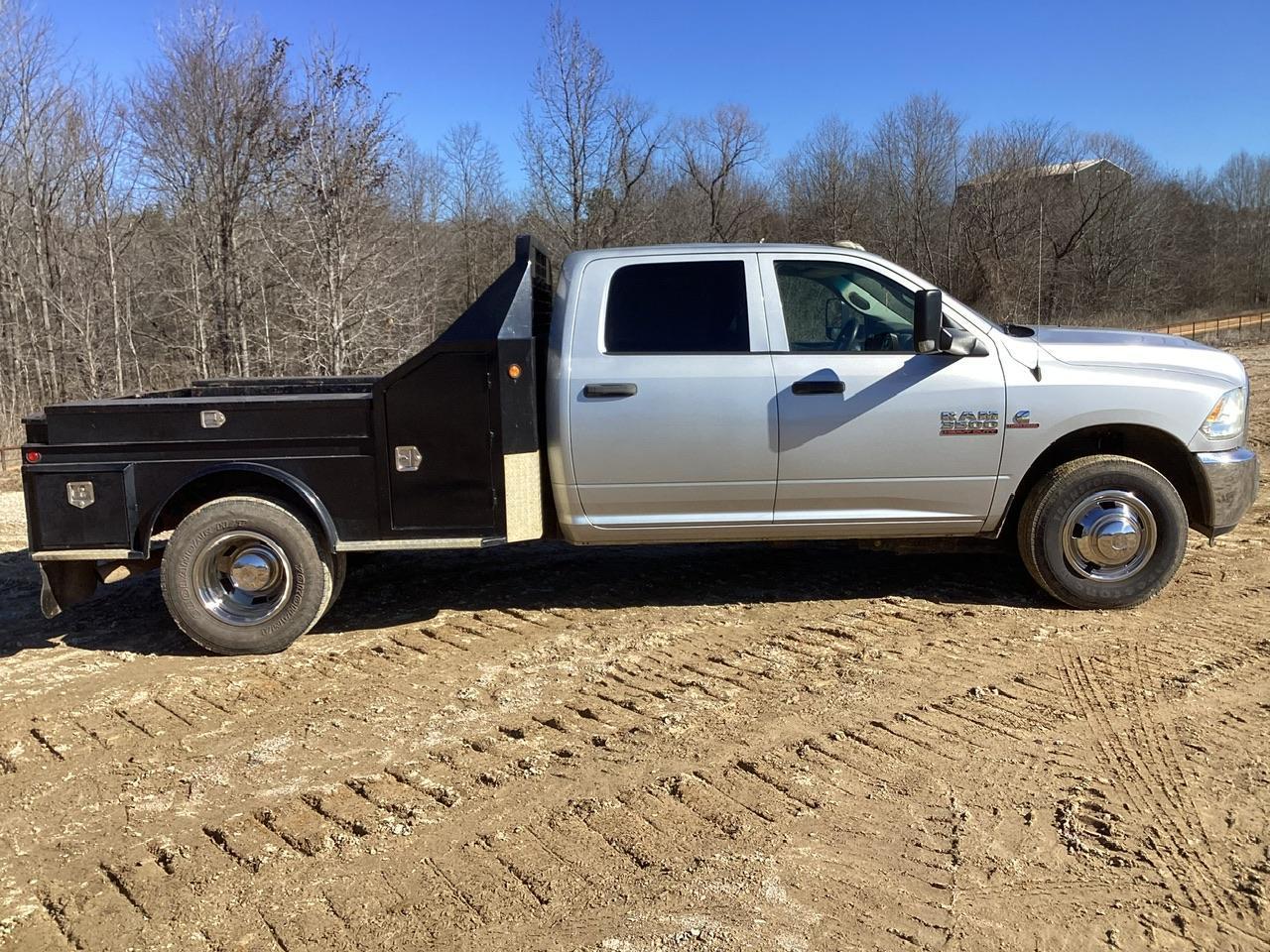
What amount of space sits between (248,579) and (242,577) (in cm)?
3

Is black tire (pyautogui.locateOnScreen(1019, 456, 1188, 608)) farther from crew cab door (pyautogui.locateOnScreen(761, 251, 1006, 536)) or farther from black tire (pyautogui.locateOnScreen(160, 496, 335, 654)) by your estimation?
black tire (pyautogui.locateOnScreen(160, 496, 335, 654))

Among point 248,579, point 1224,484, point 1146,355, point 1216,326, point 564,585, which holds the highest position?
point 1216,326

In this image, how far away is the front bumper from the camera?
5262 millimetres

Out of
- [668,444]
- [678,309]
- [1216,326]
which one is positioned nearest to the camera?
[668,444]

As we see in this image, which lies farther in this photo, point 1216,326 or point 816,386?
point 1216,326

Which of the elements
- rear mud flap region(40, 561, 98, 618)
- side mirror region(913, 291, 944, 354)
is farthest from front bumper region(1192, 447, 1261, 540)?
rear mud flap region(40, 561, 98, 618)

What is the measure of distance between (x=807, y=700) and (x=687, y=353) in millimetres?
1980

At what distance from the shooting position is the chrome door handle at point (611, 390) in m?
5.07

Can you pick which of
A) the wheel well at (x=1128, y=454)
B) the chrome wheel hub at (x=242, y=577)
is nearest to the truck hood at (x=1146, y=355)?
the wheel well at (x=1128, y=454)

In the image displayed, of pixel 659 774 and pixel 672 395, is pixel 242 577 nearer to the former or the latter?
pixel 672 395

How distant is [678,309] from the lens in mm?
5242

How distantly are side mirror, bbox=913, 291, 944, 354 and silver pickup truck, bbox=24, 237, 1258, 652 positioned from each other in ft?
0.04

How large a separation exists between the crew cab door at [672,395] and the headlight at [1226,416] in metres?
2.46

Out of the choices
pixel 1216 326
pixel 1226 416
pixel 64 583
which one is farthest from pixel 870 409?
pixel 1216 326
